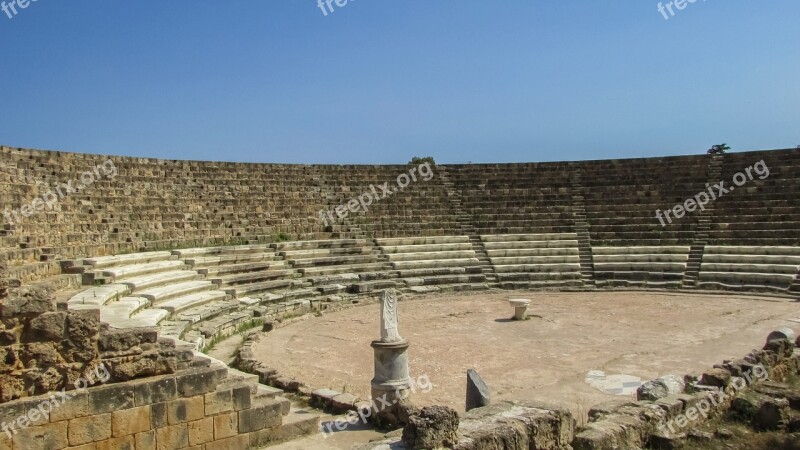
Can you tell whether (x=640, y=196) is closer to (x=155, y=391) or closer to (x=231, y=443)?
(x=231, y=443)

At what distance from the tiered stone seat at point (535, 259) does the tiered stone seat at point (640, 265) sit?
86 cm

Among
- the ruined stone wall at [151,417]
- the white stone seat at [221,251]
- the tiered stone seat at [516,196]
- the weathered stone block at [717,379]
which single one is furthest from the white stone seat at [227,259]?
the weathered stone block at [717,379]

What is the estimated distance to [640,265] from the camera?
2172 cm

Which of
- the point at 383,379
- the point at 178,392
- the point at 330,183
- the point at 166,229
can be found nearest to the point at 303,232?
the point at 330,183

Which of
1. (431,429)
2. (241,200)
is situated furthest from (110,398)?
(241,200)

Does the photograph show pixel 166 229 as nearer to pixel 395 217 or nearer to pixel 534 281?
pixel 395 217

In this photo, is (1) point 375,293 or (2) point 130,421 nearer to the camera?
(2) point 130,421

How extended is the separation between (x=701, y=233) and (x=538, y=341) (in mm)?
12408

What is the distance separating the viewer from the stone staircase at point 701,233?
20.7 m
